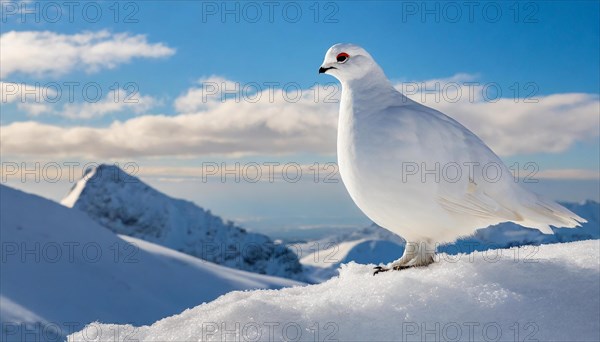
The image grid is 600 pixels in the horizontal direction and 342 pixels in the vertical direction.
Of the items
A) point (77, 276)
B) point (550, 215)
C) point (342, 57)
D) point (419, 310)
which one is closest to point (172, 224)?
point (77, 276)

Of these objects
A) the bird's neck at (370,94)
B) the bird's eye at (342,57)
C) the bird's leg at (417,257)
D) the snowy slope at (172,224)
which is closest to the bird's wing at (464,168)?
the bird's neck at (370,94)

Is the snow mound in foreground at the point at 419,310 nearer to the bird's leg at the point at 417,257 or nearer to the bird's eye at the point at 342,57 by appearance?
the bird's leg at the point at 417,257

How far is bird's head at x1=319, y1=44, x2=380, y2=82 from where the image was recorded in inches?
174

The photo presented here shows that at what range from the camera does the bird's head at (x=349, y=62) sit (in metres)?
4.41

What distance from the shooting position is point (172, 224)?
99.4 meters

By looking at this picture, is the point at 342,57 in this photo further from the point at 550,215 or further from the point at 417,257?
the point at 550,215

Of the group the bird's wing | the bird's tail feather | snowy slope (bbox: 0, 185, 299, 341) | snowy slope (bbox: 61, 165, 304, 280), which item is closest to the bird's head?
the bird's wing

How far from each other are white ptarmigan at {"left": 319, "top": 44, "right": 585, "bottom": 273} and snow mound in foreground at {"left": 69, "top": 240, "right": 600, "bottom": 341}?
0.40 metres

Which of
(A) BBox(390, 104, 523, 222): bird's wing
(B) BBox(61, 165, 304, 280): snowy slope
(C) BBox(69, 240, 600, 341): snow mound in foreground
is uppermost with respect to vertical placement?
(A) BBox(390, 104, 523, 222): bird's wing

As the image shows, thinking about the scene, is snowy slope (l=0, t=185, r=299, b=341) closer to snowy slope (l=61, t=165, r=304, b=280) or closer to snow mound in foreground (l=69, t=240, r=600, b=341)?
snow mound in foreground (l=69, t=240, r=600, b=341)

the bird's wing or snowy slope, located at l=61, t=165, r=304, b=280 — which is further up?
the bird's wing

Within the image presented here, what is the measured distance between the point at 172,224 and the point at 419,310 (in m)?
98.7

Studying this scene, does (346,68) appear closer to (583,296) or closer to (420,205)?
(420,205)

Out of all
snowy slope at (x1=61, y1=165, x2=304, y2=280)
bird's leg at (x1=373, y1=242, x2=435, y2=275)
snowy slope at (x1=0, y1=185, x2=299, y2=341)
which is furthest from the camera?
snowy slope at (x1=61, y1=165, x2=304, y2=280)
